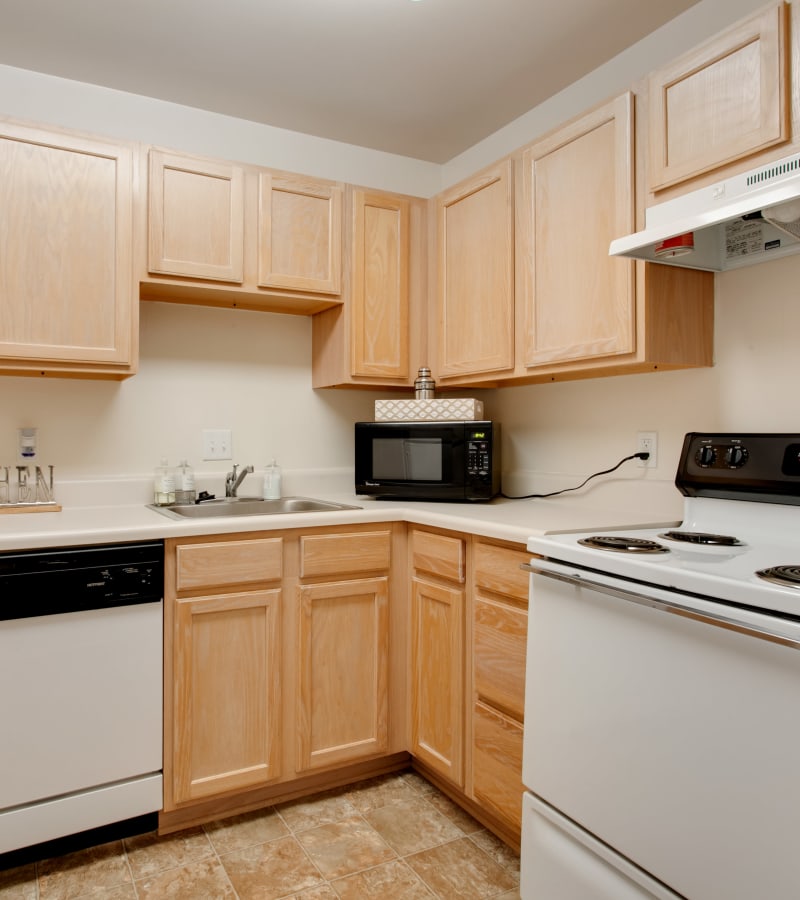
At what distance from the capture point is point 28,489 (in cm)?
222

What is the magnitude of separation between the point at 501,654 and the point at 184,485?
50.4 inches

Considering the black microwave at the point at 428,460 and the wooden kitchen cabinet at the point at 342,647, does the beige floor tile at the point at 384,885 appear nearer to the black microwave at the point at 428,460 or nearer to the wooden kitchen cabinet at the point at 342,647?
the wooden kitchen cabinet at the point at 342,647

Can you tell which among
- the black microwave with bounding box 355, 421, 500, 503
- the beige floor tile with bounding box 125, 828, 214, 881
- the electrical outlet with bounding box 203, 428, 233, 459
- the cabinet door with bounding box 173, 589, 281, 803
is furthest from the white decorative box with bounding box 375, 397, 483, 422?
the beige floor tile with bounding box 125, 828, 214, 881

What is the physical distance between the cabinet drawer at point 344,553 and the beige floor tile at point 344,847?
0.71 m

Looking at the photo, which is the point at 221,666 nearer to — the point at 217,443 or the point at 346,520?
the point at 346,520

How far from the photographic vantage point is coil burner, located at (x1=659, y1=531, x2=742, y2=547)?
142cm

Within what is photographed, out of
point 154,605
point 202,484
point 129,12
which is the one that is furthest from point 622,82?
point 154,605

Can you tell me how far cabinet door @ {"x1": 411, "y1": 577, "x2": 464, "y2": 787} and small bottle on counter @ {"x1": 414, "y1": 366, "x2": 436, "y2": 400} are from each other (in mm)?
719

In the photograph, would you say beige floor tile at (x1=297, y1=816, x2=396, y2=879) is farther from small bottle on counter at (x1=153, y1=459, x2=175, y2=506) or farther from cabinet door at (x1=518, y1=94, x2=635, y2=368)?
cabinet door at (x1=518, y1=94, x2=635, y2=368)

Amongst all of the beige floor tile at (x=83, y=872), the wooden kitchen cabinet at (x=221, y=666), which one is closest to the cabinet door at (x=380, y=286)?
the wooden kitchen cabinet at (x=221, y=666)

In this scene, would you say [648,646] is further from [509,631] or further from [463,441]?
[463,441]

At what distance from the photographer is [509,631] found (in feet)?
5.75

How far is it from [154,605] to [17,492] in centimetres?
75

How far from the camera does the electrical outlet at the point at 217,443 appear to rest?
2.54m
